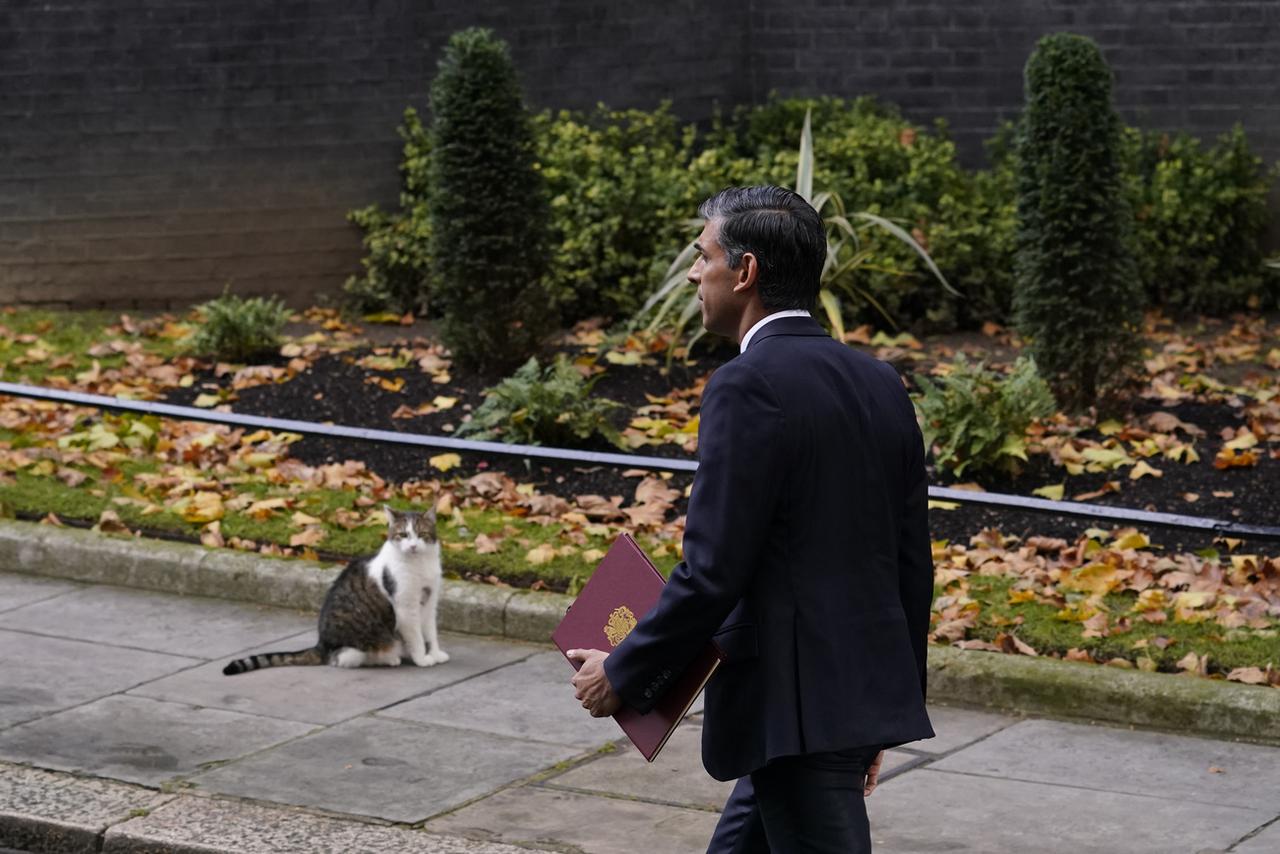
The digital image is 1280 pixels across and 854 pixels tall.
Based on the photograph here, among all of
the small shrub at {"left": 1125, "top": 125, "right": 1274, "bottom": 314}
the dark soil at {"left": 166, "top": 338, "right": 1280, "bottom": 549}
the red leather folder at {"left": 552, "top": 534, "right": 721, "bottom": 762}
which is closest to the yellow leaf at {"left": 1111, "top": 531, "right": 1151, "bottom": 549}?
the dark soil at {"left": 166, "top": 338, "right": 1280, "bottom": 549}

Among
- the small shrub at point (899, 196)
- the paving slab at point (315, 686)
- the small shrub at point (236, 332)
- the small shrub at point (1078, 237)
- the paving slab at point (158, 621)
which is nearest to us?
Answer: the paving slab at point (315, 686)

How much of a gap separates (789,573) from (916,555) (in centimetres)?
38

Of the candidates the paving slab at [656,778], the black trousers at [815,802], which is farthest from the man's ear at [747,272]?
the paving slab at [656,778]

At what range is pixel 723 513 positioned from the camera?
3500mm

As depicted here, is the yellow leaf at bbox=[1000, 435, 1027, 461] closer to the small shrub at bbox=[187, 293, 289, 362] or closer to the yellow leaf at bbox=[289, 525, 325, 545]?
the yellow leaf at bbox=[289, 525, 325, 545]

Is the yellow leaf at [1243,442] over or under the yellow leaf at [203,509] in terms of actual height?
over

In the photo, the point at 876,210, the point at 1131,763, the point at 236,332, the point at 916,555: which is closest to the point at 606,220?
the point at 876,210

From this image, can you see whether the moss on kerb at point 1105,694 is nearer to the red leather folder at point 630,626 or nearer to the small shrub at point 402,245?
the red leather folder at point 630,626

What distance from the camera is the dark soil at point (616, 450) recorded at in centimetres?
852

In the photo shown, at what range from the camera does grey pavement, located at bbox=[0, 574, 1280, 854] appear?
5297mm

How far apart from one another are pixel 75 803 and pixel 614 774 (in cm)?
170

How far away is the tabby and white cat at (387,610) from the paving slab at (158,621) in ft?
1.44

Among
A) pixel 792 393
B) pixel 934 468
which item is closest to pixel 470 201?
pixel 934 468

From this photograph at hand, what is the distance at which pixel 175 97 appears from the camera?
534 inches
